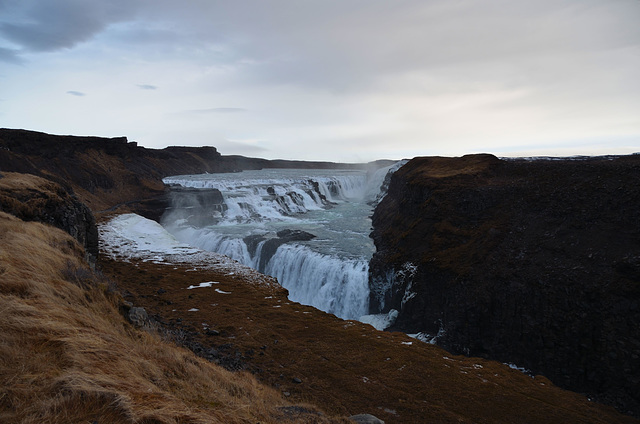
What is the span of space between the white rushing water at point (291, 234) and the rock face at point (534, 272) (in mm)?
2284

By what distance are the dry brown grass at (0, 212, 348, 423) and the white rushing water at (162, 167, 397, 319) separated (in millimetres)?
13798

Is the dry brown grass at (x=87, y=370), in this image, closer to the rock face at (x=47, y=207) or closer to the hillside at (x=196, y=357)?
the hillside at (x=196, y=357)

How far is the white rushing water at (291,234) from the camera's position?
20.0 m

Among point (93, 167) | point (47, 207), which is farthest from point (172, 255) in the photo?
point (93, 167)

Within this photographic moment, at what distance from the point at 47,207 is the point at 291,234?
1719 centimetres

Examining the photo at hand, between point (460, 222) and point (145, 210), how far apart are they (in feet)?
108

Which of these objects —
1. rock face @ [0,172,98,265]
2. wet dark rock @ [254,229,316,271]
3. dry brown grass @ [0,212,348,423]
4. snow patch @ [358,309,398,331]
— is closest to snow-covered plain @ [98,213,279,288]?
rock face @ [0,172,98,265]

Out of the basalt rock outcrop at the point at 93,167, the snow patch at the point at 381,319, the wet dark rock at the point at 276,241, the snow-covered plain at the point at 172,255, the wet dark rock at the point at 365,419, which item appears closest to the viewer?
the wet dark rock at the point at 365,419

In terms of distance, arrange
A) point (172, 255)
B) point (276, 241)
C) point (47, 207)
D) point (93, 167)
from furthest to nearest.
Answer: point (93, 167) → point (276, 241) → point (172, 255) → point (47, 207)

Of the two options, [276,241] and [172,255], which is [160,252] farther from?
[276,241]

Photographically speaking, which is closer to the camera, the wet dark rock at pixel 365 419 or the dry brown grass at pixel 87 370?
the dry brown grass at pixel 87 370

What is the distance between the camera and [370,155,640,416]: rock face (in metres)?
10.6

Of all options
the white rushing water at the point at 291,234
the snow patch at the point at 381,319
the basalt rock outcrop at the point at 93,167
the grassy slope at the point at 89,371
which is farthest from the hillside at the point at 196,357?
the basalt rock outcrop at the point at 93,167

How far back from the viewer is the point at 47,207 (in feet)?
42.2
